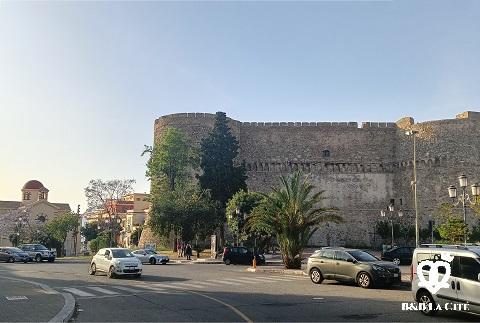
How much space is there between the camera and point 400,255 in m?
31.4

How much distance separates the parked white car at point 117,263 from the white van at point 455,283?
13.2 m

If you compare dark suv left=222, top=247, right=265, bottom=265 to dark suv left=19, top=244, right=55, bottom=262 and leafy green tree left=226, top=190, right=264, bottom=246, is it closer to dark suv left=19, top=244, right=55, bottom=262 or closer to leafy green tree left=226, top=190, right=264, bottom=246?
leafy green tree left=226, top=190, right=264, bottom=246

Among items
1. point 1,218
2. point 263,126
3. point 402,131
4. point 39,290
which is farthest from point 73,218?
point 39,290


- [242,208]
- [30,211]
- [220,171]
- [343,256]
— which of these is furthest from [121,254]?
[30,211]

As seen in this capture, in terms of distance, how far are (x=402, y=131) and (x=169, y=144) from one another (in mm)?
32174

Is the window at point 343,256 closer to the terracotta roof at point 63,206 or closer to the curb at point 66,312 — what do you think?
the curb at point 66,312

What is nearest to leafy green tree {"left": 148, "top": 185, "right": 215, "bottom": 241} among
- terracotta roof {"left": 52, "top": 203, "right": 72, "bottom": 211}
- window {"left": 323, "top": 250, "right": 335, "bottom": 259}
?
window {"left": 323, "top": 250, "right": 335, "bottom": 259}

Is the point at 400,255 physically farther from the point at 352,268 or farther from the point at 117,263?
the point at 117,263

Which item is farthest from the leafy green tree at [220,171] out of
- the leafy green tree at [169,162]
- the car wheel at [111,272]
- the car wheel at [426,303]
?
the car wheel at [426,303]

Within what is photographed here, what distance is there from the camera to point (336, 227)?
209 feet

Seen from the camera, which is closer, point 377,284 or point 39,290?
point 39,290

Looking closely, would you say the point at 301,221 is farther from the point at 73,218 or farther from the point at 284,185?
the point at 73,218

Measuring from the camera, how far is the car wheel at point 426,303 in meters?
10.9

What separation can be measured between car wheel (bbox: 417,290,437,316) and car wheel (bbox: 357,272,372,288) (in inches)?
216
